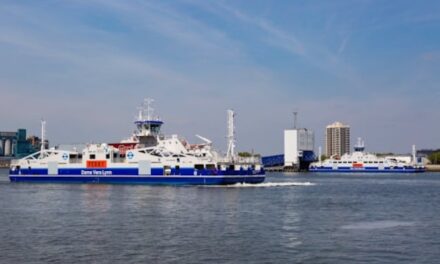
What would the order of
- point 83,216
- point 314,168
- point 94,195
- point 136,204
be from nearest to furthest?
1. point 83,216
2. point 136,204
3. point 94,195
4. point 314,168

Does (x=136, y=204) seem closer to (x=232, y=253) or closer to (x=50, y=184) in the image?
(x=232, y=253)

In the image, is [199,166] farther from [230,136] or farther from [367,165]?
[367,165]

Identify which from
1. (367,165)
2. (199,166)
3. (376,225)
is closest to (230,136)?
(199,166)

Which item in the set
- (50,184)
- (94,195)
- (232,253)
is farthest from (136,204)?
(50,184)

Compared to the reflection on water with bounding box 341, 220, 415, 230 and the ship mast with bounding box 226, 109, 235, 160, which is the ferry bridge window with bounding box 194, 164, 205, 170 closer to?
the ship mast with bounding box 226, 109, 235, 160

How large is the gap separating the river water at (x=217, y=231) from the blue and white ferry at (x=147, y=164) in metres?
20.7

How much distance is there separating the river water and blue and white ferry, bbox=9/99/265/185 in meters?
20.7

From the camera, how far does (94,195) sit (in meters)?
58.5

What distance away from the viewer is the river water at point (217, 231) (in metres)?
25.0

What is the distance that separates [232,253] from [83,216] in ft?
52.9

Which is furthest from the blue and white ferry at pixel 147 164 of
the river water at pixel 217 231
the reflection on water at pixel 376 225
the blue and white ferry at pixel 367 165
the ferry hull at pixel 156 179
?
the blue and white ferry at pixel 367 165

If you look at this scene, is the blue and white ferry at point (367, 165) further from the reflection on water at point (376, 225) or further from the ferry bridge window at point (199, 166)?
the reflection on water at point (376, 225)

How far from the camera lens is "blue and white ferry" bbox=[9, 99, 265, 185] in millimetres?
72812

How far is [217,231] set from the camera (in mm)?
32312
